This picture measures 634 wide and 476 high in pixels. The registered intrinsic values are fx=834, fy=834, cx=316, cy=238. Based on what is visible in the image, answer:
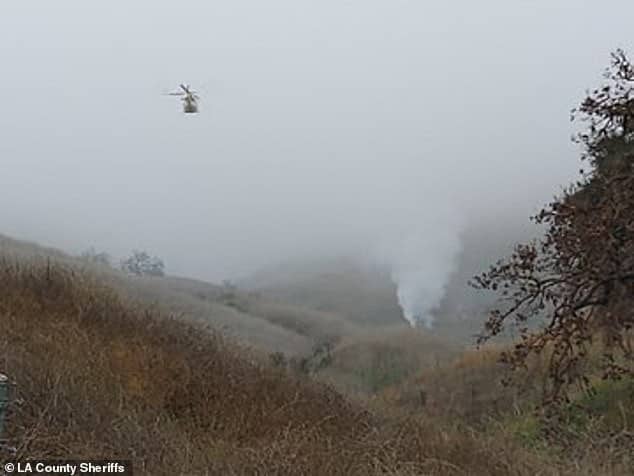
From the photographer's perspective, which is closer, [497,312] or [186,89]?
[186,89]

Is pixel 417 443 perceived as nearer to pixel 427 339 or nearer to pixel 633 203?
pixel 633 203

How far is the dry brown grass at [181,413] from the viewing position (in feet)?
17.5

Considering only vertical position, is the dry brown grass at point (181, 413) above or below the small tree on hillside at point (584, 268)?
below

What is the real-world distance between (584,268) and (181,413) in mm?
5368

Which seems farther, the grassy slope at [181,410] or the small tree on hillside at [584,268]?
the small tree on hillside at [584,268]

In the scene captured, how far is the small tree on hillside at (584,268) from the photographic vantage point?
30.9 feet

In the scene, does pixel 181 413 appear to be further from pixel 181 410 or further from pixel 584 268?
pixel 584 268

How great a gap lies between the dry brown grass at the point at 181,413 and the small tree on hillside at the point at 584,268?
2675 millimetres

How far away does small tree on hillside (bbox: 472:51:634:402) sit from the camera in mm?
9422

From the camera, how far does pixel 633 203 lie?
30.1 feet

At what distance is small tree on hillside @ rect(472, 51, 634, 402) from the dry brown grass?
2.67 metres

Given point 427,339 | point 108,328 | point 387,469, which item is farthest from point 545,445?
point 427,339

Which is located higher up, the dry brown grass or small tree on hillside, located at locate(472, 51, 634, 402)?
small tree on hillside, located at locate(472, 51, 634, 402)

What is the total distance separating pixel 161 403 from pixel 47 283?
4.29 m
